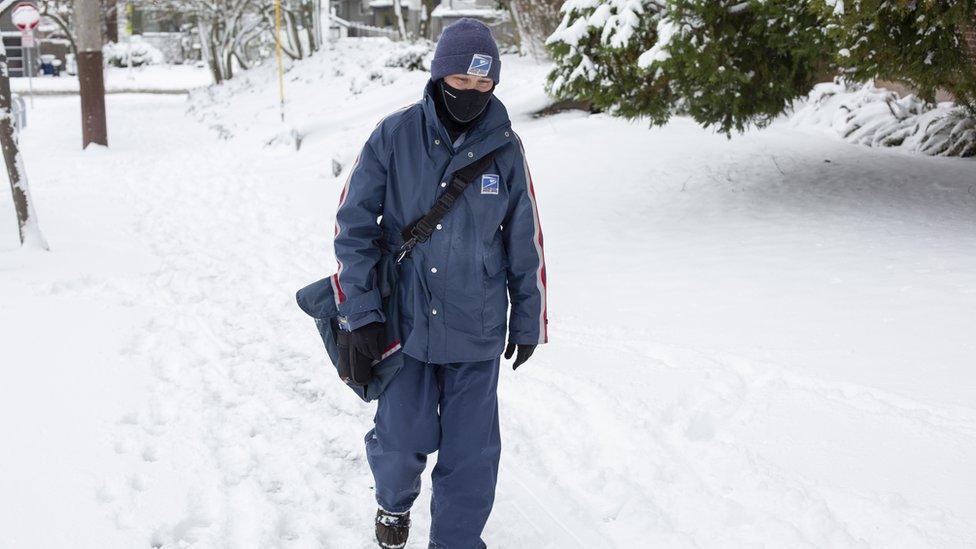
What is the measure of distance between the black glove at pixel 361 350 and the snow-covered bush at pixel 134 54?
50401 mm

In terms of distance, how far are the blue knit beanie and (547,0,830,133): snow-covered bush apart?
17.2 ft

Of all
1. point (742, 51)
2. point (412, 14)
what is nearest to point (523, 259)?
point (742, 51)

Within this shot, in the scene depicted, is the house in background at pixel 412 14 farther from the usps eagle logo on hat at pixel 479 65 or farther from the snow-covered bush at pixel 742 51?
the usps eagle logo on hat at pixel 479 65

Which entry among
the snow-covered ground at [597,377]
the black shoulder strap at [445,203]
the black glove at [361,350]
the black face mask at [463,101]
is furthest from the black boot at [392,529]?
the black face mask at [463,101]

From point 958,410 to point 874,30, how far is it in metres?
3.62

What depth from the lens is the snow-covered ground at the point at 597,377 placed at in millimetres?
3432

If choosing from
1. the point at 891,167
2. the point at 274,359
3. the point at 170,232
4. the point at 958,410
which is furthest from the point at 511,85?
the point at 958,410

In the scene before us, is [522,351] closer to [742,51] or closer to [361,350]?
[361,350]

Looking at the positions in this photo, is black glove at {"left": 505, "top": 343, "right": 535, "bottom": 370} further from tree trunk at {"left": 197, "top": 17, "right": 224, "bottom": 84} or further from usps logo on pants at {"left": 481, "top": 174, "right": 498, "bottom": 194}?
tree trunk at {"left": 197, "top": 17, "right": 224, "bottom": 84}

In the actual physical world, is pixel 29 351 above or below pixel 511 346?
below

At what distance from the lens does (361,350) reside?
2754mm

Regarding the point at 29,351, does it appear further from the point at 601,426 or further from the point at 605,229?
the point at 605,229

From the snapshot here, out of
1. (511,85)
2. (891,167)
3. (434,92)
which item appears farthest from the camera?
(511,85)

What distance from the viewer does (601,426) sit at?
4.26 m
